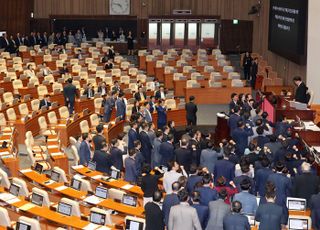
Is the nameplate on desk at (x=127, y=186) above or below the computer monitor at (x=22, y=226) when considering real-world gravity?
below

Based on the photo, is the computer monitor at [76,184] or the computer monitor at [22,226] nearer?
the computer monitor at [22,226]

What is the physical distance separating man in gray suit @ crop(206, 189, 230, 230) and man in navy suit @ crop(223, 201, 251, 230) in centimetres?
57

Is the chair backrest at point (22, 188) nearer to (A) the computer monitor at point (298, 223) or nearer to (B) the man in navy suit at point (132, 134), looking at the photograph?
(B) the man in navy suit at point (132, 134)

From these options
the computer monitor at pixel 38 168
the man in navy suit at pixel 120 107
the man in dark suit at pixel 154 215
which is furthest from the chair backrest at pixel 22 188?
the man in navy suit at pixel 120 107

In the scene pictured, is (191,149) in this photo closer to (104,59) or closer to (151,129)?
(151,129)

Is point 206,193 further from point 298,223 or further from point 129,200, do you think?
point 129,200

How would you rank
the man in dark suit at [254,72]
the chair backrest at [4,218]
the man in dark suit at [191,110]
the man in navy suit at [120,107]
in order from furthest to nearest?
the man in dark suit at [254,72]
the man in dark suit at [191,110]
the man in navy suit at [120,107]
the chair backrest at [4,218]

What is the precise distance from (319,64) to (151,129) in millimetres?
9370

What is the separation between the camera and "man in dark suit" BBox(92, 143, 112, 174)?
1702cm

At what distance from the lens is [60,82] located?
1133 inches

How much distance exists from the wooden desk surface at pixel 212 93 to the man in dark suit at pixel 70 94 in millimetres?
5954

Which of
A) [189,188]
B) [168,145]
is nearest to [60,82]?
[168,145]

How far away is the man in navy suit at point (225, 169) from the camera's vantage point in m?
15.4

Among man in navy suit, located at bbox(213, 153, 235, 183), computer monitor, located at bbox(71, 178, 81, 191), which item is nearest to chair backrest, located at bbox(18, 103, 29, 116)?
computer monitor, located at bbox(71, 178, 81, 191)
